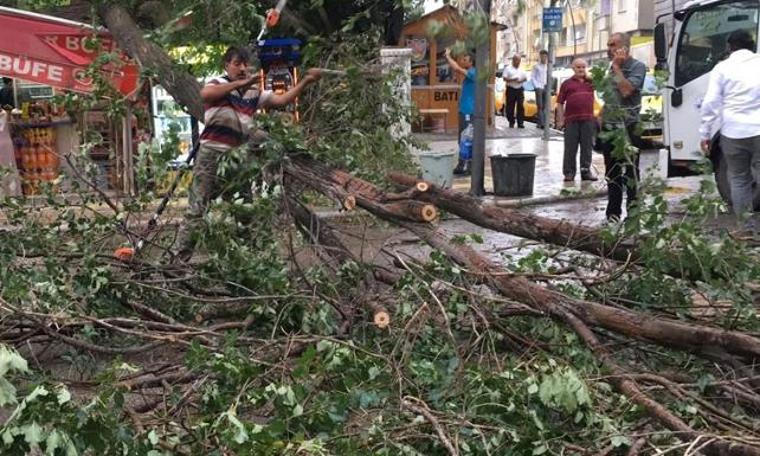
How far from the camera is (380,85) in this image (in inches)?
259

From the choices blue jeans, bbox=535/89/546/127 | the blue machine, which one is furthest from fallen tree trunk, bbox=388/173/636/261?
blue jeans, bbox=535/89/546/127

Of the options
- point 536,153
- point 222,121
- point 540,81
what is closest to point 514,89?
A: point 540,81

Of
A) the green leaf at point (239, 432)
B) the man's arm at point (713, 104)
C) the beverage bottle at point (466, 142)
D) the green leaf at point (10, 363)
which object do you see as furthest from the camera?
the beverage bottle at point (466, 142)

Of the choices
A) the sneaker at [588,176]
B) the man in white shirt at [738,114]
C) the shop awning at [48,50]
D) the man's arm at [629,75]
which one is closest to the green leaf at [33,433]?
the man in white shirt at [738,114]

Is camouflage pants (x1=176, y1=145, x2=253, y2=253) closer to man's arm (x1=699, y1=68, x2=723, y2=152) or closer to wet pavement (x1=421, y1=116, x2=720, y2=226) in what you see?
wet pavement (x1=421, y1=116, x2=720, y2=226)

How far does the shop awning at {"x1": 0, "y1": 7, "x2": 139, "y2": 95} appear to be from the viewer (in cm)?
937

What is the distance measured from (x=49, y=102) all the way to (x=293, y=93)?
23.3 feet

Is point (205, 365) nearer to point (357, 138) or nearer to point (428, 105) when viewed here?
point (357, 138)

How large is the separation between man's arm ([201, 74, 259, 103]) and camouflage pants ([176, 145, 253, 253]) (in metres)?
0.37

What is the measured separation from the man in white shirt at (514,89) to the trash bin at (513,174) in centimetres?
942

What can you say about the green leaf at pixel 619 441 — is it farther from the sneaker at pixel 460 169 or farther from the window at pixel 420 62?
the window at pixel 420 62

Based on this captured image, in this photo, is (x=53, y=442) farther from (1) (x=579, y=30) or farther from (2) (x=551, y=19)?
(2) (x=551, y=19)

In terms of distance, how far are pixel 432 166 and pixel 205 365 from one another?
693 centimetres

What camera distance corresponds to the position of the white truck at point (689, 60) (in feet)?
31.9
